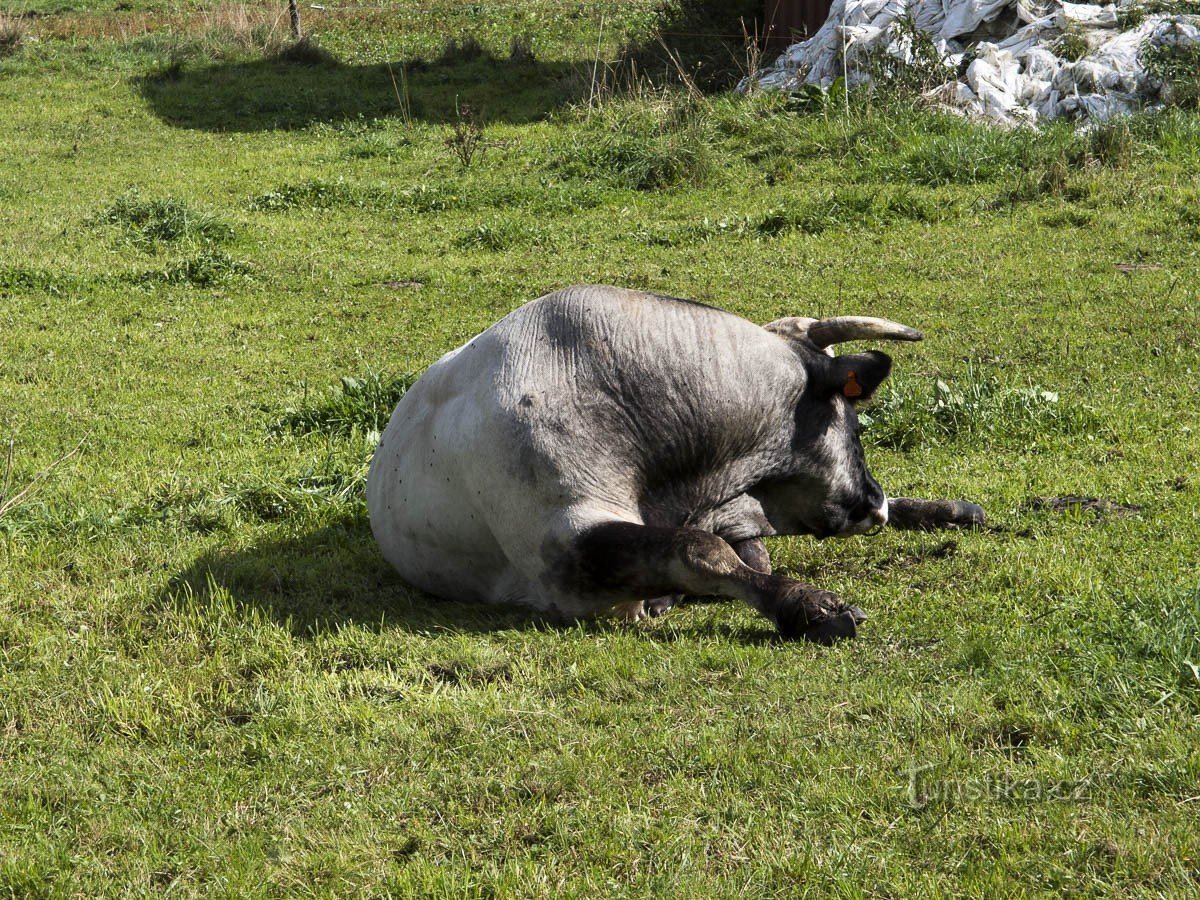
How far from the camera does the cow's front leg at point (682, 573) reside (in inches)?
181

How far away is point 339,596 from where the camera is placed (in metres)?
5.33

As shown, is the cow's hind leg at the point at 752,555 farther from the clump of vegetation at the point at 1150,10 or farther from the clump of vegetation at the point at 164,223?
the clump of vegetation at the point at 1150,10

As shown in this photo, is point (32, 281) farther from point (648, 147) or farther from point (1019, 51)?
point (1019, 51)

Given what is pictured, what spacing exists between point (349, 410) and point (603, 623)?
3.15 meters

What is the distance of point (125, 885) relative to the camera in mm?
3307

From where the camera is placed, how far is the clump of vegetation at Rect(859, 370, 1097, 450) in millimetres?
6988

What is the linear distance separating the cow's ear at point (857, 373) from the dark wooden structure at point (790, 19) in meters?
14.1

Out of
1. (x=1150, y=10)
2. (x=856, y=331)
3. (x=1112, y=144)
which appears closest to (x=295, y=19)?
(x=1150, y=10)

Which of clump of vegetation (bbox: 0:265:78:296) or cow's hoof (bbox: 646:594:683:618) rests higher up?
clump of vegetation (bbox: 0:265:78:296)

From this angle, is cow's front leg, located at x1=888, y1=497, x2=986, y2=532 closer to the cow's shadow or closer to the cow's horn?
the cow's horn

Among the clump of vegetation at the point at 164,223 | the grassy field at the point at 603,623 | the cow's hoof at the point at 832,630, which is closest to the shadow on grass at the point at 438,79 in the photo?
the grassy field at the point at 603,623

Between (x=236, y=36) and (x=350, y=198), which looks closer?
(x=350, y=198)

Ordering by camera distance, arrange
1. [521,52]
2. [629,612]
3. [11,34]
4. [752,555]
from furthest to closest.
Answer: [11,34], [521,52], [752,555], [629,612]

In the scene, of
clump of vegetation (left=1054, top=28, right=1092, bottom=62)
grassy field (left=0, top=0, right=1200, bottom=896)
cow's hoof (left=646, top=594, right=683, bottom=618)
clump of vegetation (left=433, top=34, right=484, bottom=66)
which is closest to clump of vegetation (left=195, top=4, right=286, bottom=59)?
clump of vegetation (left=433, top=34, right=484, bottom=66)
